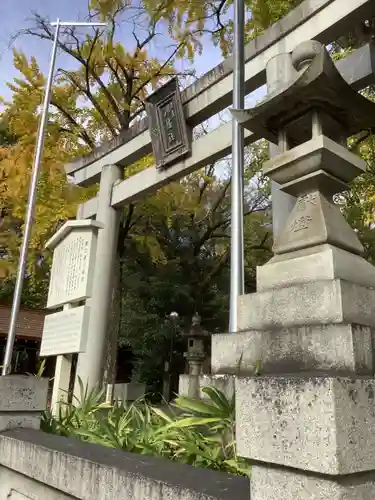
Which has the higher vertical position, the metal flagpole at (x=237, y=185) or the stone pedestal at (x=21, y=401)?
the metal flagpole at (x=237, y=185)

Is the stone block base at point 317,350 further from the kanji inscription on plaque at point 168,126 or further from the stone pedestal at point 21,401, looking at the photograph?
the kanji inscription on plaque at point 168,126

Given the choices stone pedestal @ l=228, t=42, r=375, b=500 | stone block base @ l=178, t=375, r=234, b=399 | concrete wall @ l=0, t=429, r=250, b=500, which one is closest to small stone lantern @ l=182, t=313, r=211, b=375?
stone block base @ l=178, t=375, r=234, b=399

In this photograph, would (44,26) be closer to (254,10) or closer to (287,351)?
(254,10)

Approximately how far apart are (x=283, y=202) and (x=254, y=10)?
5340mm

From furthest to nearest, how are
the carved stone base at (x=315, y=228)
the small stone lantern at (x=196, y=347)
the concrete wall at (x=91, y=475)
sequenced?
the small stone lantern at (x=196, y=347), the carved stone base at (x=315, y=228), the concrete wall at (x=91, y=475)

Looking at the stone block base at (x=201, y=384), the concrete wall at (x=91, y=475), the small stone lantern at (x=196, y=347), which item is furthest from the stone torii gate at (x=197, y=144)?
the small stone lantern at (x=196, y=347)

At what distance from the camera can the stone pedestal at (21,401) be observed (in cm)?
371

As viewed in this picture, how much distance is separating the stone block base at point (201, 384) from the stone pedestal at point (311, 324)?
0.84 meters

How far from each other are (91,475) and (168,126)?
5.70 meters

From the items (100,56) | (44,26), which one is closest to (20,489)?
(44,26)

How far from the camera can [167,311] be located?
1605 cm

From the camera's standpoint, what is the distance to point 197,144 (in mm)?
6926

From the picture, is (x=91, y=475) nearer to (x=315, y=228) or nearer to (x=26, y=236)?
(x=315, y=228)

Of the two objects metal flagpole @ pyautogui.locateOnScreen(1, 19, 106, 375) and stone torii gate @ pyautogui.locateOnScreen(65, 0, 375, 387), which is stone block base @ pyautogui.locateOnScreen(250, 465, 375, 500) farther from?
metal flagpole @ pyautogui.locateOnScreen(1, 19, 106, 375)
